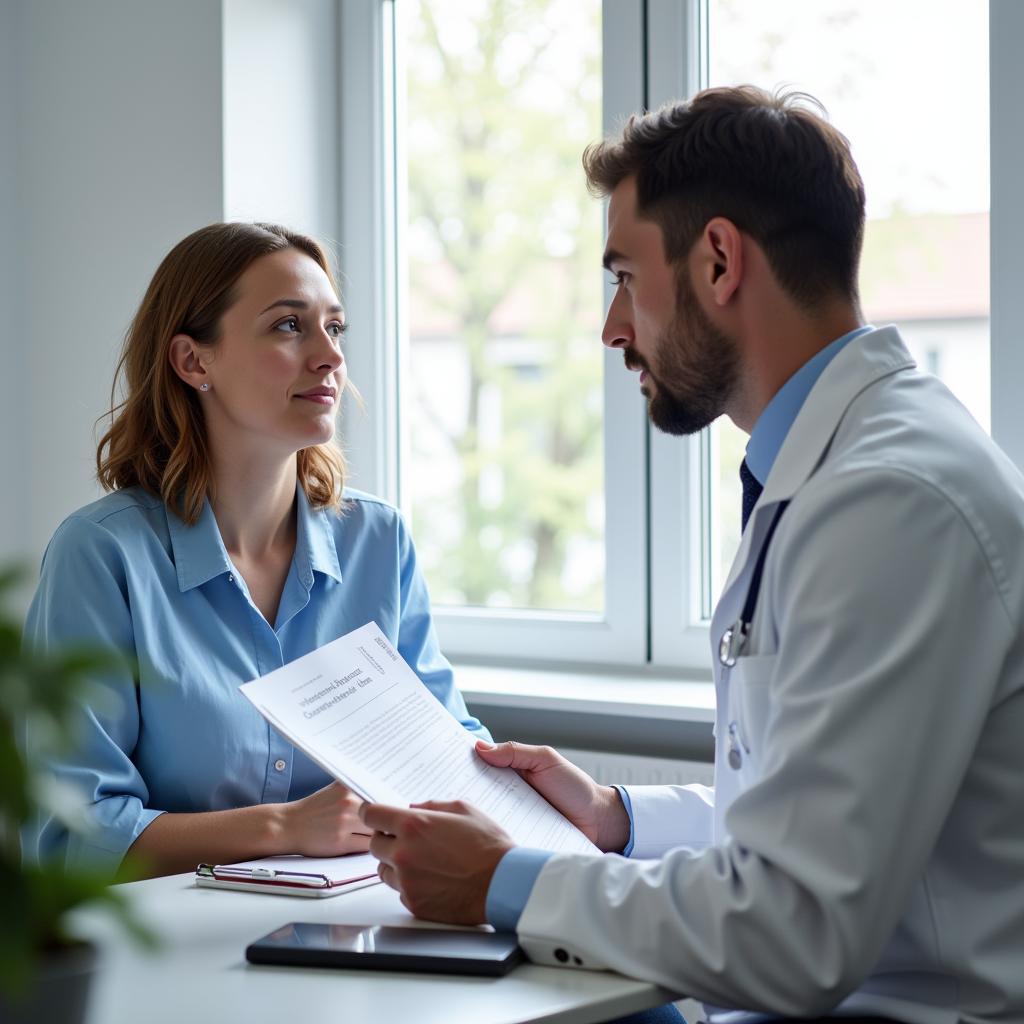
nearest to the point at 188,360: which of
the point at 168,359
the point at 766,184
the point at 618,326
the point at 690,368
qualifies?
the point at 168,359

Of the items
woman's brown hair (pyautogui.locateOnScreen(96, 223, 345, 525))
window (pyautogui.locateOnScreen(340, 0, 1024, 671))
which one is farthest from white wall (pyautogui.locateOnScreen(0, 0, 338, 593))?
woman's brown hair (pyautogui.locateOnScreen(96, 223, 345, 525))

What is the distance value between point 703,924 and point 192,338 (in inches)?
51.8

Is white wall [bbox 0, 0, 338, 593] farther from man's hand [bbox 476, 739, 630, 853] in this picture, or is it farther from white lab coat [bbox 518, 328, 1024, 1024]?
white lab coat [bbox 518, 328, 1024, 1024]

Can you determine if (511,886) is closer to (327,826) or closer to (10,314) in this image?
(327,826)

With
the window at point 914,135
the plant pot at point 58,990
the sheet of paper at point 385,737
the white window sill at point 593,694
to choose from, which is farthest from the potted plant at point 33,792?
the window at point 914,135

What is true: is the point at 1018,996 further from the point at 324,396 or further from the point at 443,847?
the point at 324,396

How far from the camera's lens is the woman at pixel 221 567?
1.55 metres

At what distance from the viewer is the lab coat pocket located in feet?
3.76

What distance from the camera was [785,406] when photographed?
1.36 meters

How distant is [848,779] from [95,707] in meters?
1.00

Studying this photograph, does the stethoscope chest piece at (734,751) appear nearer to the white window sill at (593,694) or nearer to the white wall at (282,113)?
the white window sill at (593,694)

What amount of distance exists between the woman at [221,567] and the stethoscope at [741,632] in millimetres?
484

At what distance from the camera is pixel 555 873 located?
42.9 inches

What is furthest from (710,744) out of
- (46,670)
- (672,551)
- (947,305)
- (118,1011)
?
(46,670)
